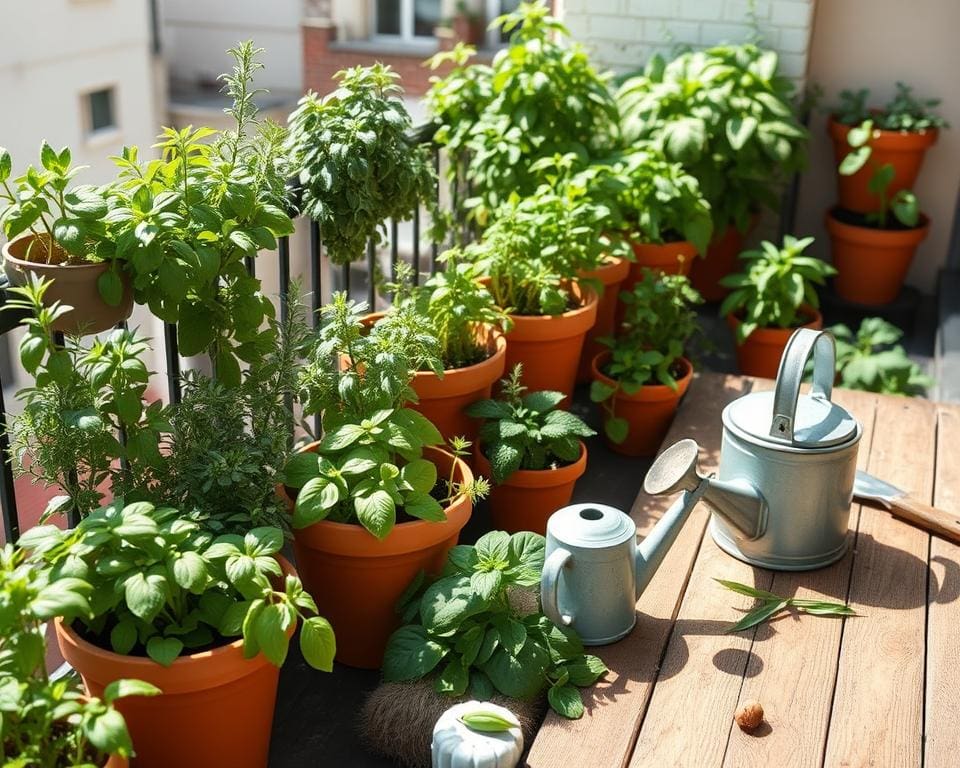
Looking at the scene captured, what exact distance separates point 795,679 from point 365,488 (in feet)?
2.52

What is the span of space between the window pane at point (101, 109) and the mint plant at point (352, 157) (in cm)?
1039

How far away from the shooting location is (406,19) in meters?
11.2

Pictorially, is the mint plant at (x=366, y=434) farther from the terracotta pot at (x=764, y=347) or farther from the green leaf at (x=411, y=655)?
the terracotta pot at (x=764, y=347)

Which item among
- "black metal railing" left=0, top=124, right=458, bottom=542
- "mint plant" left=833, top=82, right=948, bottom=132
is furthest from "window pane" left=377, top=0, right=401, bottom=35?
"black metal railing" left=0, top=124, right=458, bottom=542

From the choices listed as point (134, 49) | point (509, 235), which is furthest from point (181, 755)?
point (134, 49)

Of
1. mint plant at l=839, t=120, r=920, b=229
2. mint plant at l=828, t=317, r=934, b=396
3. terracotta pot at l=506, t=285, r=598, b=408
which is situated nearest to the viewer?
terracotta pot at l=506, t=285, r=598, b=408

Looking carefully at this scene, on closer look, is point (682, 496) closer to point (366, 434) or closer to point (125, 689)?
point (366, 434)

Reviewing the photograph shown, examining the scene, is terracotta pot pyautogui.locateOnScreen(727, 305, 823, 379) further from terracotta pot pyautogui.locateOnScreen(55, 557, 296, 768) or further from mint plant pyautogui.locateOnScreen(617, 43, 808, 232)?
terracotta pot pyautogui.locateOnScreen(55, 557, 296, 768)

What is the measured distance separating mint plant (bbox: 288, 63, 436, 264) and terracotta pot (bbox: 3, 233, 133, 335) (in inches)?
21.7

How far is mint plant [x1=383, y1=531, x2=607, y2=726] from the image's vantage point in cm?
177

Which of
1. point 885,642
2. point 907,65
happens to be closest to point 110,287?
point 885,642

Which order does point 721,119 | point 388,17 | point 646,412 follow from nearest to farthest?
point 646,412
point 721,119
point 388,17

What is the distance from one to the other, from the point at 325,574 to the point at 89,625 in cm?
46

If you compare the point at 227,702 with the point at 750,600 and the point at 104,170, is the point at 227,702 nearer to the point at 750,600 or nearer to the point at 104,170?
the point at 750,600
